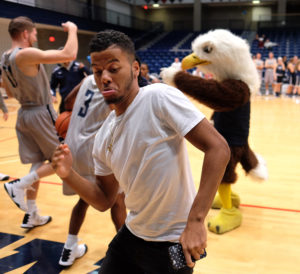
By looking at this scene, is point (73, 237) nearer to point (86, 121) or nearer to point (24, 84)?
point (86, 121)

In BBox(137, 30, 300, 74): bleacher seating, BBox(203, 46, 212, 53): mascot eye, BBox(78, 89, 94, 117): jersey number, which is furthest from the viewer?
BBox(137, 30, 300, 74): bleacher seating

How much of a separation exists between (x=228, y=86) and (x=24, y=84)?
168 cm

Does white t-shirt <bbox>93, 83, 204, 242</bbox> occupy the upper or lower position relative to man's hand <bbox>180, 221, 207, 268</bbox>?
upper

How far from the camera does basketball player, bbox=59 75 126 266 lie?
2.38 metres

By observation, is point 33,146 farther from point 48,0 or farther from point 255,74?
point 48,0

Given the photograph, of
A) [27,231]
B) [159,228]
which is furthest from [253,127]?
[159,228]

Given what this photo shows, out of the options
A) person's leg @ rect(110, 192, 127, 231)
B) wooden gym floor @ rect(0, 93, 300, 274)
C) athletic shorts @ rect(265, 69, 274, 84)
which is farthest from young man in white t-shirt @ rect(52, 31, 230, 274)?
athletic shorts @ rect(265, 69, 274, 84)

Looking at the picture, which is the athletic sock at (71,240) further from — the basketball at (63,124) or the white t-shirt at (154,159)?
the white t-shirt at (154,159)

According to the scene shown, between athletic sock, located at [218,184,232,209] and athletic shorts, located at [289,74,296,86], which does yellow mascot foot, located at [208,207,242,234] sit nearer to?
athletic sock, located at [218,184,232,209]

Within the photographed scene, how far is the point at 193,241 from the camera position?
1205 millimetres

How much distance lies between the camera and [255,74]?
3.05 metres

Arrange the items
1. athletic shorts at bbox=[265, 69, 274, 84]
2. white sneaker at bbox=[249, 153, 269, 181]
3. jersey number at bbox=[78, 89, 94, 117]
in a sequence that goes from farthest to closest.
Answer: athletic shorts at bbox=[265, 69, 274, 84] < white sneaker at bbox=[249, 153, 269, 181] < jersey number at bbox=[78, 89, 94, 117]

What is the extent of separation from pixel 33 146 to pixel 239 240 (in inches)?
76.5

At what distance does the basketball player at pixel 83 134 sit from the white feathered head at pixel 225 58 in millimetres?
1114
